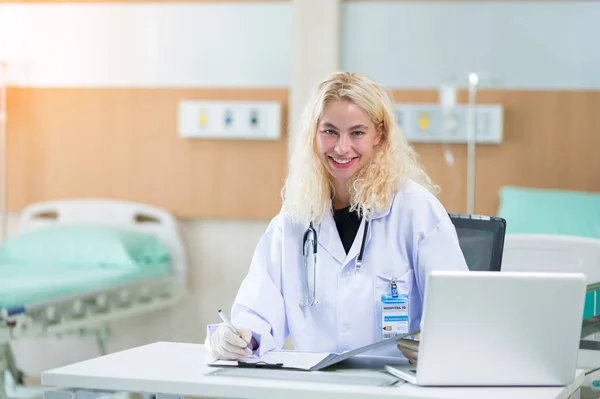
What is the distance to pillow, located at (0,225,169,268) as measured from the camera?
13.6 feet

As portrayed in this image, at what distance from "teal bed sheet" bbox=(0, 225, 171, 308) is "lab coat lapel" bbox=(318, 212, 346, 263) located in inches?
70.5

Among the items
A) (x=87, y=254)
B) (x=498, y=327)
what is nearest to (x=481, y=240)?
(x=498, y=327)

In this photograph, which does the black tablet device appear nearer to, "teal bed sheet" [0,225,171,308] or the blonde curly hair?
the blonde curly hair

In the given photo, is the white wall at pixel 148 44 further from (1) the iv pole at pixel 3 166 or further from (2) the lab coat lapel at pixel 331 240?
(2) the lab coat lapel at pixel 331 240

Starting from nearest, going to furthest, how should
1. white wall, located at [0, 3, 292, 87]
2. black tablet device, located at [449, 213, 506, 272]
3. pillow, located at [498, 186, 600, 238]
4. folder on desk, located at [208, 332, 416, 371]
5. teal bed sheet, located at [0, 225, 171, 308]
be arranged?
folder on desk, located at [208, 332, 416, 371], black tablet device, located at [449, 213, 506, 272], pillow, located at [498, 186, 600, 238], teal bed sheet, located at [0, 225, 171, 308], white wall, located at [0, 3, 292, 87]

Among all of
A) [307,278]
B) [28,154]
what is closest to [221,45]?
[28,154]

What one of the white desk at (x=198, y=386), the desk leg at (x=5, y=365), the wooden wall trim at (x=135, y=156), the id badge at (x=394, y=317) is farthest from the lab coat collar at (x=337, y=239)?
the wooden wall trim at (x=135, y=156)

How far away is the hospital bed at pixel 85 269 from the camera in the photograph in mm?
3564

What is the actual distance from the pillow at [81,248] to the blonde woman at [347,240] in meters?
1.92

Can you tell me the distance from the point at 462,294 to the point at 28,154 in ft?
11.2

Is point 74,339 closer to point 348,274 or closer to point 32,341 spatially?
point 32,341

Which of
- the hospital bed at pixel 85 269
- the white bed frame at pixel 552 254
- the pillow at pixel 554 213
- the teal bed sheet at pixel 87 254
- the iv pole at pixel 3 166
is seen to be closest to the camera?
the white bed frame at pixel 552 254

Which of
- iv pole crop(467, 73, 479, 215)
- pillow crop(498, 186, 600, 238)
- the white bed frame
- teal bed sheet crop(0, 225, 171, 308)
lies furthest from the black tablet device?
teal bed sheet crop(0, 225, 171, 308)

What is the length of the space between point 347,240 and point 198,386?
0.69 metres
